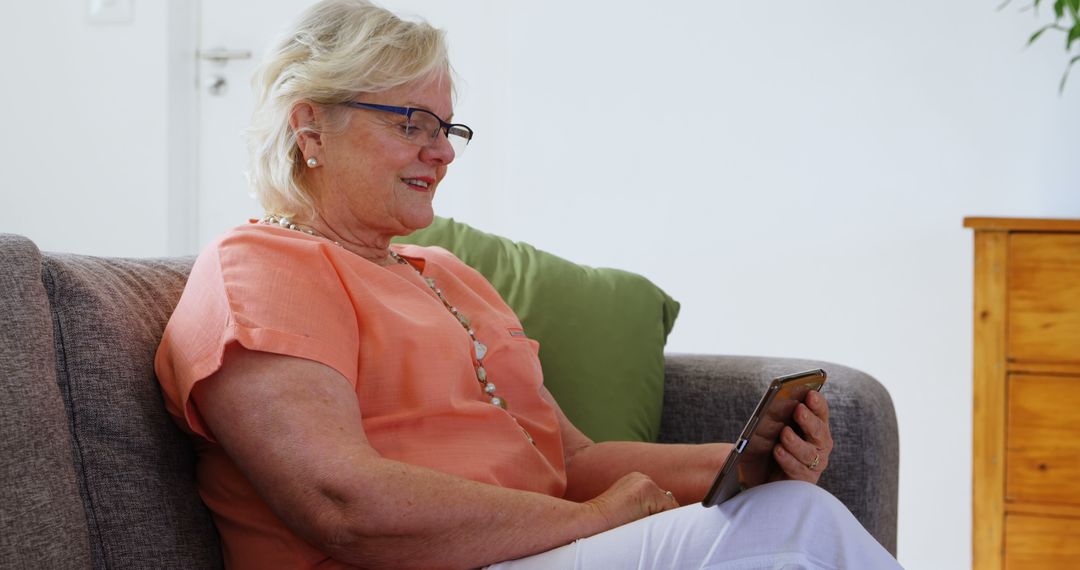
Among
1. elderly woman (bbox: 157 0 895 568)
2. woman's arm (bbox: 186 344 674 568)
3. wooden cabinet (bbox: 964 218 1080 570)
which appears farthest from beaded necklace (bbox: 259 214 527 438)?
wooden cabinet (bbox: 964 218 1080 570)

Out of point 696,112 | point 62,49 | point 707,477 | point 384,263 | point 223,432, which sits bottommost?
point 707,477

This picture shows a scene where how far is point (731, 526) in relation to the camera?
97cm

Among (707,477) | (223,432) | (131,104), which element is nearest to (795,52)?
(707,477)

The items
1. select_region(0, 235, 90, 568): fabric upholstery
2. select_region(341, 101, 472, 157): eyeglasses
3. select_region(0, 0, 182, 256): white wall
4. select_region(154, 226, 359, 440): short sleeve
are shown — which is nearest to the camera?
select_region(0, 235, 90, 568): fabric upholstery

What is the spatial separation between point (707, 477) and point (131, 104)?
2322mm

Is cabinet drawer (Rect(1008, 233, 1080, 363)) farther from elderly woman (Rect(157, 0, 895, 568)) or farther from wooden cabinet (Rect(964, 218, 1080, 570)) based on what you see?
elderly woman (Rect(157, 0, 895, 568))

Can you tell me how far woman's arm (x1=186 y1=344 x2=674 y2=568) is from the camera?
3.17 feet

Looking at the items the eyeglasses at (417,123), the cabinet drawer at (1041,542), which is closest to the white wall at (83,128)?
the eyeglasses at (417,123)

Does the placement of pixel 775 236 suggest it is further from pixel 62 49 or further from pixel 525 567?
pixel 62 49

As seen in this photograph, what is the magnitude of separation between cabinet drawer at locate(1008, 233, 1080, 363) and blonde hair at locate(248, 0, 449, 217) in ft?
4.00

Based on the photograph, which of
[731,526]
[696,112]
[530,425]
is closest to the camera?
[731,526]

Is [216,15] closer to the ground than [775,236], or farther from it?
farther from it

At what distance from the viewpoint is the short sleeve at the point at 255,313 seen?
3.31 feet

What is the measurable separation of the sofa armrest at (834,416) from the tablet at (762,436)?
29cm
